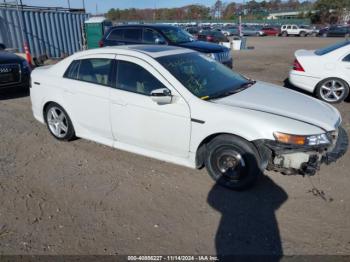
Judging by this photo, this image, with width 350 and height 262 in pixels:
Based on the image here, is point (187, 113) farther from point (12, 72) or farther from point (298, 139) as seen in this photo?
point (12, 72)

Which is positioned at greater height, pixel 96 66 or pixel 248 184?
pixel 96 66

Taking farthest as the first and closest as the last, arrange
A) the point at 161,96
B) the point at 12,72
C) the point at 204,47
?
the point at 204,47
the point at 12,72
the point at 161,96

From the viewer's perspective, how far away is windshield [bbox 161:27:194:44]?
32.2ft

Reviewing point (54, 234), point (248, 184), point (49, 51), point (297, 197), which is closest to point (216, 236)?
point (248, 184)

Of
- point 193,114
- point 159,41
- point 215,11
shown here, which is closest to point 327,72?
point 193,114

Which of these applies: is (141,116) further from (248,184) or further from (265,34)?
(265,34)

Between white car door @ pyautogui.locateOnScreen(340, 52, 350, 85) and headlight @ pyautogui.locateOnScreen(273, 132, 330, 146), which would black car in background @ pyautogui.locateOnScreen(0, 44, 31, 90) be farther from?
white car door @ pyautogui.locateOnScreen(340, 52, 350, 85)

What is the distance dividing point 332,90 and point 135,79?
501 centimetres

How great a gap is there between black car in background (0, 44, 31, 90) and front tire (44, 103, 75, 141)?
10.2 ft

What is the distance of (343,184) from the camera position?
11.8ft

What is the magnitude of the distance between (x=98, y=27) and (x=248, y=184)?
14328mm

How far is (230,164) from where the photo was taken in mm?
3467

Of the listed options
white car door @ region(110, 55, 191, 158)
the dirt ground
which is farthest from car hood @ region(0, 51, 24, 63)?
white car door @ region(110, 55, 191, 158)

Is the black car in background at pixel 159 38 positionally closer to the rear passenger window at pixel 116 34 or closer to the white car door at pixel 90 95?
the rear passenger window at pixel 116 34
